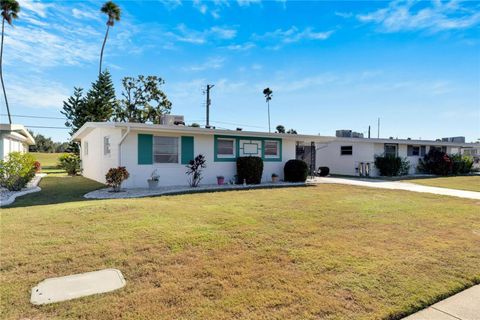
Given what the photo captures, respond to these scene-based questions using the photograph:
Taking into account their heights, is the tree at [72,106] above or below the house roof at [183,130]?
above

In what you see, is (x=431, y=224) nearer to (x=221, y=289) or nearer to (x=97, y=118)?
(x=221, y=289)

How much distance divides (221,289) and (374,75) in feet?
50.7

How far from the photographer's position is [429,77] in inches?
563

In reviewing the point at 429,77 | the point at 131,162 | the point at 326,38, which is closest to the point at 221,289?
the point at 131,162

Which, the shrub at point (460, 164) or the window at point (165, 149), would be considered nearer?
the window at point (165, 149)

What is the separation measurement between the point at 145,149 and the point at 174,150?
124 cm

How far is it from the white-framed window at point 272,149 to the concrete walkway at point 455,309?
11.8 meters

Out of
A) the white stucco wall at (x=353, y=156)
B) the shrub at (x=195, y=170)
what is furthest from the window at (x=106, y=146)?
the white stucco wall at (x=353, y=156)

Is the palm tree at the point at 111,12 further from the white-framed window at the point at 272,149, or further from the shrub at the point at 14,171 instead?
the white-framed window at the point at 272,149

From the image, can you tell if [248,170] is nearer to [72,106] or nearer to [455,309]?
[455,309]

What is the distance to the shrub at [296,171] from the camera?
1445 cm

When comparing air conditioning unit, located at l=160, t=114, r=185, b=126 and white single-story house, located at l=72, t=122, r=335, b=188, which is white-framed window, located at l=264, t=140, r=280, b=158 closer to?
white single-story house, located at l=72, t=122, r=335, b=188

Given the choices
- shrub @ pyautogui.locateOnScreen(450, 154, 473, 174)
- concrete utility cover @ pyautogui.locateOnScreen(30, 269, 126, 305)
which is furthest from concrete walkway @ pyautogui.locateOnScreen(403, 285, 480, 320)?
shrub @ pyautogui.locateOnScreen(450, 154, 473, 174)

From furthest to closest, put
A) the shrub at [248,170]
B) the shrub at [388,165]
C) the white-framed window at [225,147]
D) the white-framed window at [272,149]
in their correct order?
the shrub at [388,165] → the white-framed window at [272,149] → the white-framed window at [225,147] → the shrub at [248,170]
